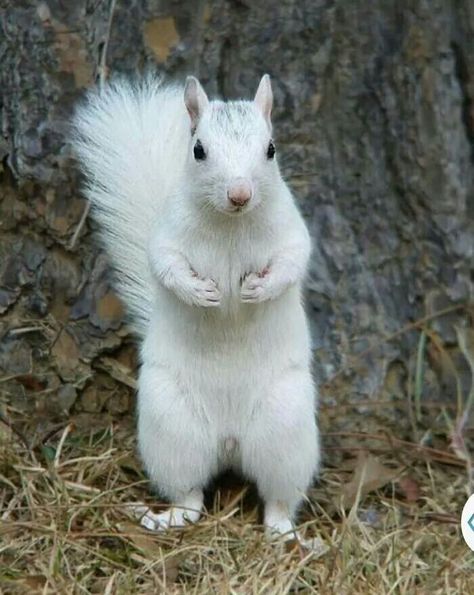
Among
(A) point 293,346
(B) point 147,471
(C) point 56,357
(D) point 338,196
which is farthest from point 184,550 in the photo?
(D) point 338,196

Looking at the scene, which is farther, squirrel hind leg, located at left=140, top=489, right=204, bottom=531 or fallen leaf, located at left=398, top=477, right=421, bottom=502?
fallen leaf, located at left=398, top=477, right=421, bottom=502

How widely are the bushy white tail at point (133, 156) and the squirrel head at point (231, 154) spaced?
38 cm

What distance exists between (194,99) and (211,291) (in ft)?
1.68

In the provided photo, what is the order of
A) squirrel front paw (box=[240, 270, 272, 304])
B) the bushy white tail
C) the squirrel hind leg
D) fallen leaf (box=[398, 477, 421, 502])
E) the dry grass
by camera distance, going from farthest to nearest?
fallen leaf (box=[398, 477, 421, 502]), the bushy white tail, the squirrel hind leg, squirrel front paw (box=[240, 270, 272, 304]), the dry grass

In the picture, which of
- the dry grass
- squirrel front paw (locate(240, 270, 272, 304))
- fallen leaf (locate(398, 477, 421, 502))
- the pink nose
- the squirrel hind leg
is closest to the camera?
the pink nose

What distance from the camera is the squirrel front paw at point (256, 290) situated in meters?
3.97

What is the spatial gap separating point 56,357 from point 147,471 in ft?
2.09

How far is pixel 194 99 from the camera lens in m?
3.97

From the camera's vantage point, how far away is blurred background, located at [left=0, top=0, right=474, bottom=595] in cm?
452

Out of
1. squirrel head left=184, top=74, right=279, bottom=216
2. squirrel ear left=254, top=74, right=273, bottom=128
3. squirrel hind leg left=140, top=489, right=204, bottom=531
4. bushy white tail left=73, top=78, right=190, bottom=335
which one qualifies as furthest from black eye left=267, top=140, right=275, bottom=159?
squirrel hind leg left=140, top=489, right=204, bottom=531

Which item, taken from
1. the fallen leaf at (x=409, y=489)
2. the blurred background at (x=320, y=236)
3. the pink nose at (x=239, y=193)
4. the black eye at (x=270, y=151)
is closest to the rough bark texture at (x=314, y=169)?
the blurred background at (x=320, y=236)

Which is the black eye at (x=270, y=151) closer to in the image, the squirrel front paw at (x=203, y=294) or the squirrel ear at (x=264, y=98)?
the squirrel ear at (x=264, y=98)

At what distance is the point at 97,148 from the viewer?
171 inches

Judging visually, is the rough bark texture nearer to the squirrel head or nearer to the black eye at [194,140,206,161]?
the squirrel head
